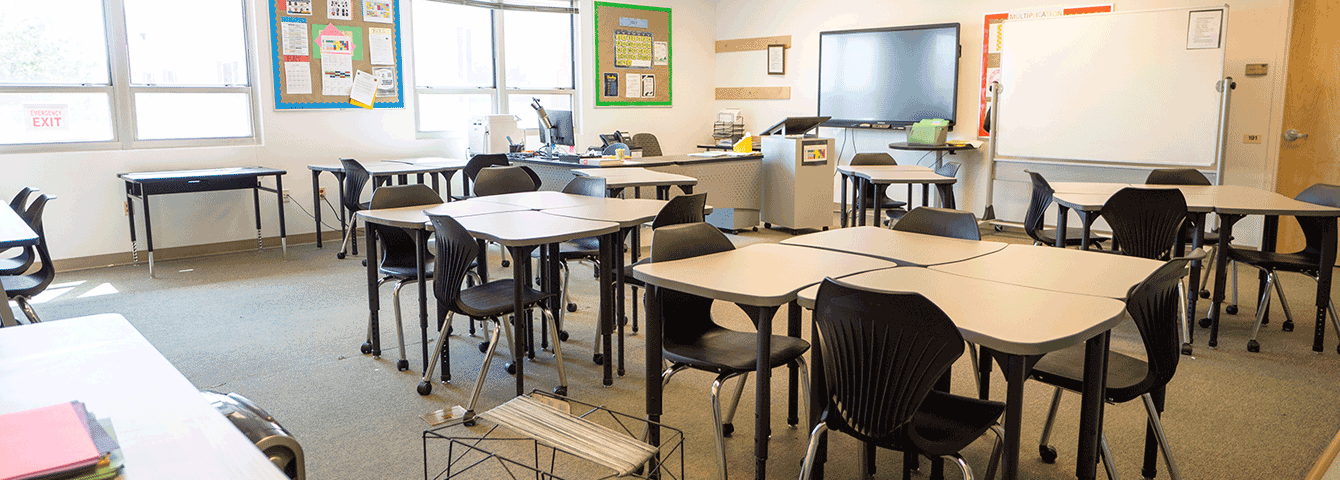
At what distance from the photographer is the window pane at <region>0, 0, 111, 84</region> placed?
5730mm

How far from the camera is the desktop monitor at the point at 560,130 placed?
20.9 feet

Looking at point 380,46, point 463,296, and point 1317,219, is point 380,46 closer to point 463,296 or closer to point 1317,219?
point 463,296

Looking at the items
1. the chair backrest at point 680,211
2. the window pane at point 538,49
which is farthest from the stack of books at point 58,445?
the window pane at point 538,49

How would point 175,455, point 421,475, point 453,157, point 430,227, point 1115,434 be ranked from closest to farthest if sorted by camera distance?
point 175,455 < point 421,475 < point 1115,434 < point 430,227 < point 453,157

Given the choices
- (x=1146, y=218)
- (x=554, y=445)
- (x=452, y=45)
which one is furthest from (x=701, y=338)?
(x=452, y=45)

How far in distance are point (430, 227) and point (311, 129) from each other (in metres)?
4.11

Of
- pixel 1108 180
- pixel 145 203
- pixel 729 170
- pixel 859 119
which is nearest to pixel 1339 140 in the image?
pixel 1108 180

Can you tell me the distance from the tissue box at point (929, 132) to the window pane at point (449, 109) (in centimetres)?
408

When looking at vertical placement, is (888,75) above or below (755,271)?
above

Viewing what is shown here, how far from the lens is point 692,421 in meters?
3.19

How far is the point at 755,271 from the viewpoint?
254 cm

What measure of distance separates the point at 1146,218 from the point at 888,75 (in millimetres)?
4539

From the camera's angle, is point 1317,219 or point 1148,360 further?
point 1317,219

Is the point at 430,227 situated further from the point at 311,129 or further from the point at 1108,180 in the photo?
the point at 1108,180
